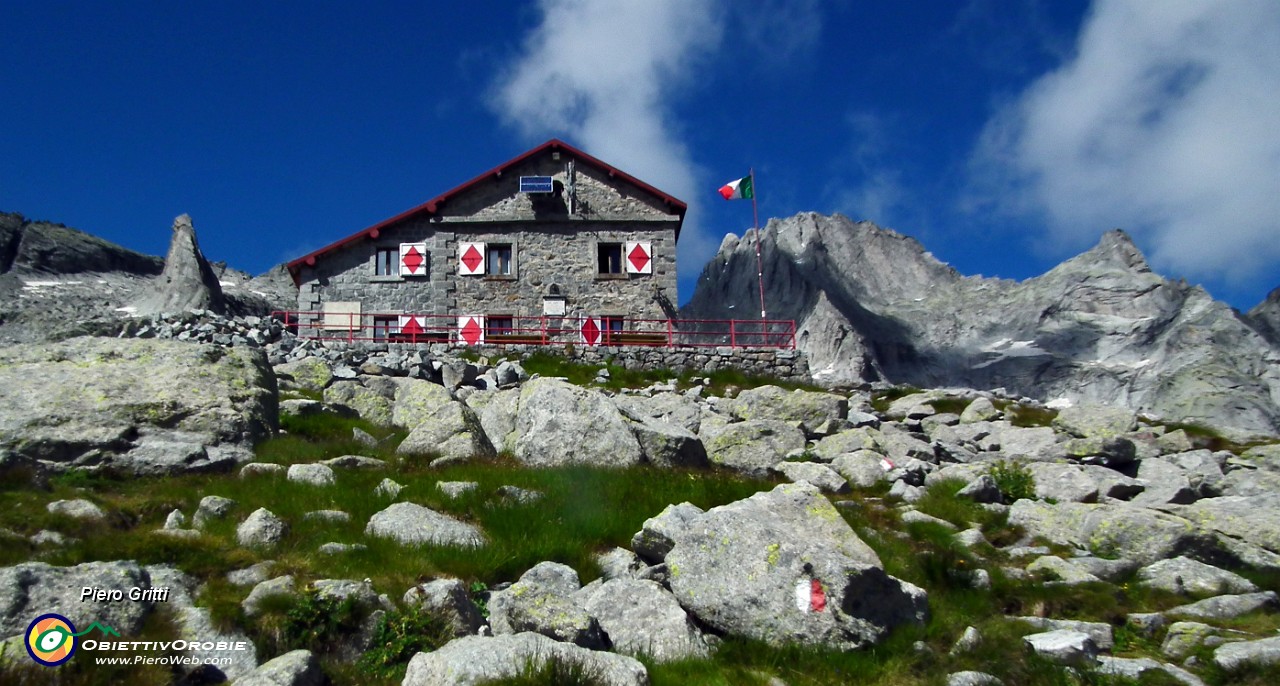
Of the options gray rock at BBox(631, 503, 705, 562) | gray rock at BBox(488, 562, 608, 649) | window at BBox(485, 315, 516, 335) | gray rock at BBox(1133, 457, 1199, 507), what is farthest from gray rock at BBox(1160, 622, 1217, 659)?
window at BBox(485, 315, 516, 335)

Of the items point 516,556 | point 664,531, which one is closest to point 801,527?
point 664,531

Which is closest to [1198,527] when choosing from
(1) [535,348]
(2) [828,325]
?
(1) [535,348]

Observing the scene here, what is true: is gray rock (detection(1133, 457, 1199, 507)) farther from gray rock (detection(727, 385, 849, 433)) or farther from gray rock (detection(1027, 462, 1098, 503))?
gray rock (detection(727, 385, 849, 433))

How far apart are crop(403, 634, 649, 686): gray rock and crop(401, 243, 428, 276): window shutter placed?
97.4ft

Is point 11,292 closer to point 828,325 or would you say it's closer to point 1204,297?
point 828,325

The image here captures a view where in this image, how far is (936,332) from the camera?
72.8 metres

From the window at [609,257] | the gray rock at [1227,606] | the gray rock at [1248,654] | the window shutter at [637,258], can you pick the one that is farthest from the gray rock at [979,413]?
the window at [609,257]

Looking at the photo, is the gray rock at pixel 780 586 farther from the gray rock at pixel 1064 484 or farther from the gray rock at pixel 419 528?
the gray rock at pixel 1064 484

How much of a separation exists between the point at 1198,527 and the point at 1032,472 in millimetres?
3026

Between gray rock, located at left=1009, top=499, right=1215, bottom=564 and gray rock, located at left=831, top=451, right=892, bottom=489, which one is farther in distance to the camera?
gray rock, located at left=831, top=451, right=892, bottom=489

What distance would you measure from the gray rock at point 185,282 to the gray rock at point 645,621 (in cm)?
3287

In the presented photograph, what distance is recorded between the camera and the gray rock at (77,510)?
825cm

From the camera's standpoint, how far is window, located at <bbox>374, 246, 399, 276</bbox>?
113 feet

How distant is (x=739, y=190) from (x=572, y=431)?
88.7 ft
